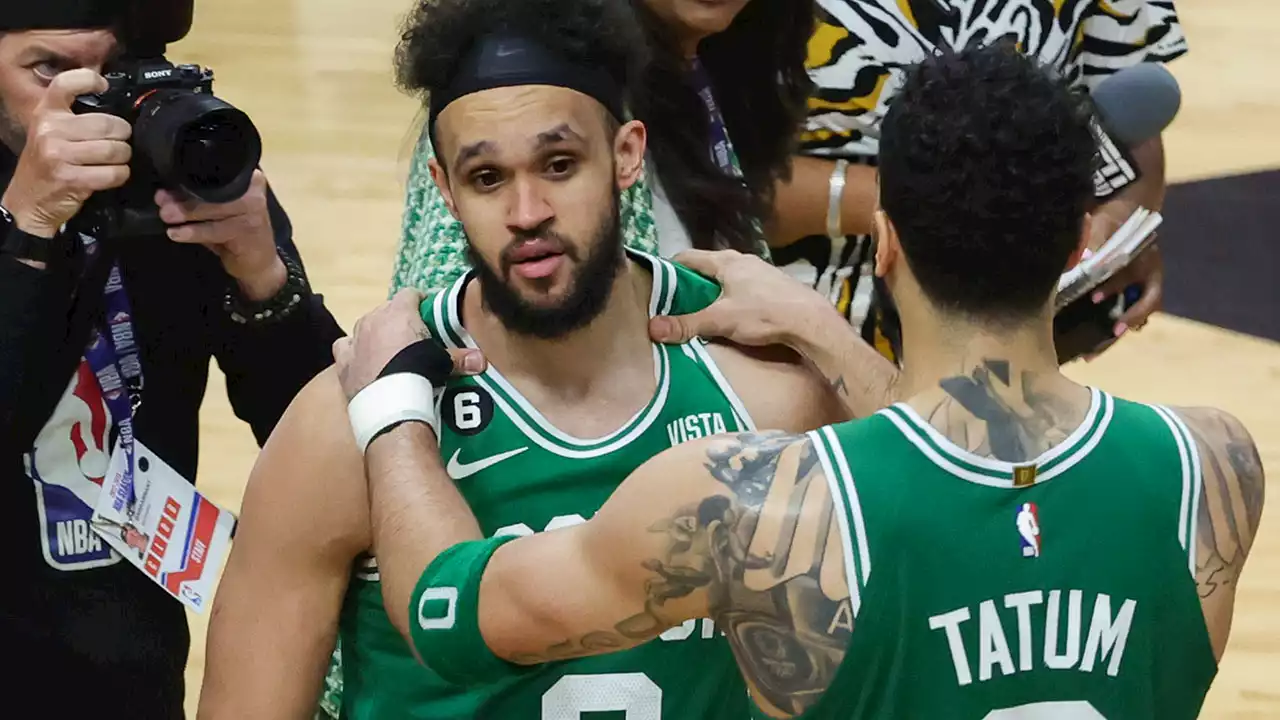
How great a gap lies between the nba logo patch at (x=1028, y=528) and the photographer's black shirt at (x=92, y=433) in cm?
106

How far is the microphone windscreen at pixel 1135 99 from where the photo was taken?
2.70m

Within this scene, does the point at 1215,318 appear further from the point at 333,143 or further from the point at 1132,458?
the point at 1132,458

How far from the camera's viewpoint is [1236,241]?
5.65 meters

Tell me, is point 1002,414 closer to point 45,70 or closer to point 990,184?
point 990,184

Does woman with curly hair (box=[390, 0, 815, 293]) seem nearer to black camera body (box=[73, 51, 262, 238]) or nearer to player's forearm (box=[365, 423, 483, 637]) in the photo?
black camera body (box=[73, 51, 262, 238])

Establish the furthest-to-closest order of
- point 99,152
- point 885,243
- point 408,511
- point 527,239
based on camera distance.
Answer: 1. point 99,152
2. point 527,239
3. point 408,511
4. point 885,243

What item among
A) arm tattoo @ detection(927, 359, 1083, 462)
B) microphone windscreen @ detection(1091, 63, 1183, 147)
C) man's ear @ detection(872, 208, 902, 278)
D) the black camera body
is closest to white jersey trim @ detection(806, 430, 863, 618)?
arm tattoo @ detection(927, 359, 1083, 462)

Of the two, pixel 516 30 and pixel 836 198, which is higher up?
pixel 516 30

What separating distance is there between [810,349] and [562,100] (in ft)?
1.31

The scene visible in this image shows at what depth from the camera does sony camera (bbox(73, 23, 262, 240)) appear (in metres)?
2.05

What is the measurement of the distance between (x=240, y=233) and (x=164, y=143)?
15 cm

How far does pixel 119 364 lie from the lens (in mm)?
2125

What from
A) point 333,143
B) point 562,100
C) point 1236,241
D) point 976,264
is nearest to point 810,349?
point 562,100

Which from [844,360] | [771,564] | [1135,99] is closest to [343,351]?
[844,360]
